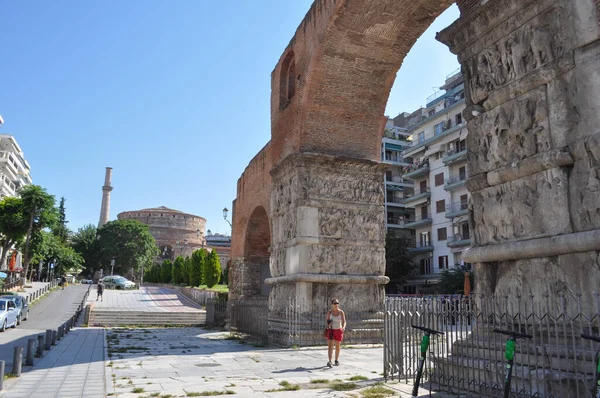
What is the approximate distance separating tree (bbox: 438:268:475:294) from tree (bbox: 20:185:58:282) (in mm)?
25039

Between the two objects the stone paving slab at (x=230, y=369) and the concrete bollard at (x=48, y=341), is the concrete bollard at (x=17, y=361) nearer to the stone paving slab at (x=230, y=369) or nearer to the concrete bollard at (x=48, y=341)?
the stone paving slab at (x=230, y=369)

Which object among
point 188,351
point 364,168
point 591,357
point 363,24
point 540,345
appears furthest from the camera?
point 364,168

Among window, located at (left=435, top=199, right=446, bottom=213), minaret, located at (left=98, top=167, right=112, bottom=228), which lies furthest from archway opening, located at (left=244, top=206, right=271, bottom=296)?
minaret, located at (left=98, top=167, right=112, bottom=228)

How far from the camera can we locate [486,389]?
454 cm

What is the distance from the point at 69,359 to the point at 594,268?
7912 millimetres

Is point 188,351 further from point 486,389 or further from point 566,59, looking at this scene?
point 566,59

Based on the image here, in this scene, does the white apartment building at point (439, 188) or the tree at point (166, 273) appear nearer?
the white apartment building at point (439, 188)

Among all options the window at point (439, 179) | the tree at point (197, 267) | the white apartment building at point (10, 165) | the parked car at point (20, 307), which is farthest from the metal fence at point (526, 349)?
the white apartment building at point (10, 165)

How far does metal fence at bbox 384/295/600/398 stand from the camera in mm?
3910

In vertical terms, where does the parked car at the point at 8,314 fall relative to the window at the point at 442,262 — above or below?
below

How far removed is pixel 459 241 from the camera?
28.7 metres

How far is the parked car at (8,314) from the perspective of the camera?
15.1 metres

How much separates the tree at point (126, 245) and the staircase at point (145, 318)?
32172mm

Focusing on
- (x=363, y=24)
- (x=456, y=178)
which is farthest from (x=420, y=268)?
(x=363, y=24)
